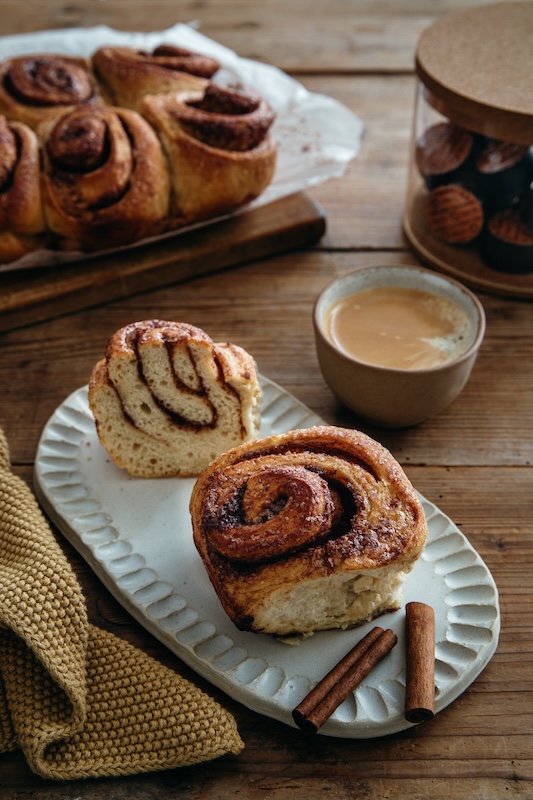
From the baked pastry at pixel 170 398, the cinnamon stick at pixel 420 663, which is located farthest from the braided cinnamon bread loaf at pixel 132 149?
the cinnamon stick at pixel 420 663

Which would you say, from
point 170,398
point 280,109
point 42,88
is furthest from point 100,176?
point 280,109

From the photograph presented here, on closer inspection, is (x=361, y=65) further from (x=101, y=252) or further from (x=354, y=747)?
(x=354, y=747)

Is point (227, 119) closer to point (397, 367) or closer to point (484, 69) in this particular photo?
point (484, 69)

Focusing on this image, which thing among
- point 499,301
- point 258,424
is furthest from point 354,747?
point 499,301

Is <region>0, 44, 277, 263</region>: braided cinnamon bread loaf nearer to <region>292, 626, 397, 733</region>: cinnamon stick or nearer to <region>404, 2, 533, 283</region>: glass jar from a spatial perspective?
<region>404, 2, 533, 283</region>: glass jar

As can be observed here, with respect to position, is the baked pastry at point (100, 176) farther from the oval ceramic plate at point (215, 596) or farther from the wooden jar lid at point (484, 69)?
the wooden jar lid at point (484, 69)

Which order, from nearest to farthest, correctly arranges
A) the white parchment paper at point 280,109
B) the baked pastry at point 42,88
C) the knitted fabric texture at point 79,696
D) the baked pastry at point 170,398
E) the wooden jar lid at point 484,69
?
the knitted fabric texture at point 79,696 < the baked pastry at point 170,398 < the wooden jar lid at point 484,69 < the baked pastry at point 42,88 < the white parchment paper at point 280,109
